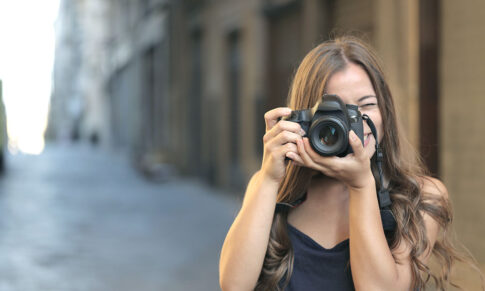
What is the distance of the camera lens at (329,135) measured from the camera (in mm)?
1812

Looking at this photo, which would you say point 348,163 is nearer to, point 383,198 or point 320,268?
point 383,198

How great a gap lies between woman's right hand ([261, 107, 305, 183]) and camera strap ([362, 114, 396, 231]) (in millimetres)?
205

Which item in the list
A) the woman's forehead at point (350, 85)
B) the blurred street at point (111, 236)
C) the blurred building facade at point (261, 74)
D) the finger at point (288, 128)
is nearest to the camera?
the finger at point (288, 128)

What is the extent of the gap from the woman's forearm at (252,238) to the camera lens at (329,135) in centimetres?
22

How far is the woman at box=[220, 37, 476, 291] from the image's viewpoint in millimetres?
1853

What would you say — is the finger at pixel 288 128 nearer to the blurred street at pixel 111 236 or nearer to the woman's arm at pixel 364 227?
the woman's arm at pixel 364 227

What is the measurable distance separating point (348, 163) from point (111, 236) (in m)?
7.41

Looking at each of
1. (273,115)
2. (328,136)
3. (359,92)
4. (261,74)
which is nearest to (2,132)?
(261,74)

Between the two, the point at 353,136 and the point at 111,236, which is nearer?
the point at 353,136

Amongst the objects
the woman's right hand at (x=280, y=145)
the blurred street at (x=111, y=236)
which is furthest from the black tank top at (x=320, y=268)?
the blurred street at (x=111, y=236)

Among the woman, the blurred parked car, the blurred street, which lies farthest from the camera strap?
the blurred parked car

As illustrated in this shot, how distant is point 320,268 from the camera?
1.95 m

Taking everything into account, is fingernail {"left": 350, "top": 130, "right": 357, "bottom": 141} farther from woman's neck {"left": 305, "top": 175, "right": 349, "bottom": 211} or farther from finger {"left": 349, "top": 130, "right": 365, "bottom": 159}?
woman's neck {"left": 305, "top": 175, "right": 349, "bottom": 211}

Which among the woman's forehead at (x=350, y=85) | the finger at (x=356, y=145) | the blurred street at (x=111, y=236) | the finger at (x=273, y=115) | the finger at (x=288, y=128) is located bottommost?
the blurred street at (x=111, y=236)
